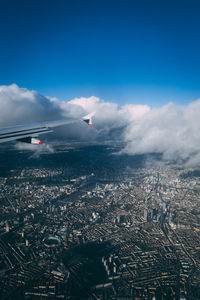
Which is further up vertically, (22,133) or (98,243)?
(22,133)

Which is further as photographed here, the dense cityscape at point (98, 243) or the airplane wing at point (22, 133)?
the dense cityscape at point (98, 243)

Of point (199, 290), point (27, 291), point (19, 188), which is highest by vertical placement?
point (19, 188)

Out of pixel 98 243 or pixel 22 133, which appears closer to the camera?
pixel 22 133

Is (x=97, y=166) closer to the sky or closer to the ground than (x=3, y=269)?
closer to the sky

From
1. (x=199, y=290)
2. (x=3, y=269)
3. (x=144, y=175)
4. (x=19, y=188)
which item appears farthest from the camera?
(x=144, y=175)

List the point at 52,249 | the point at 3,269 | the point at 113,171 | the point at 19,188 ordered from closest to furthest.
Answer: the point at 3,269 → the point at 52,249 → the point at 19,188 → the point at 113,171

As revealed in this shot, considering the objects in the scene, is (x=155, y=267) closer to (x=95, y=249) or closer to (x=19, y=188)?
(x=95, y=249)

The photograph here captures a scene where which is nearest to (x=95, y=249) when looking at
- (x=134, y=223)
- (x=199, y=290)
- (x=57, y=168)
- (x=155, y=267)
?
(x=155, y=267)

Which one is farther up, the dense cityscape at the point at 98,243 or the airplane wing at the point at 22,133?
the airplane wing at the point at 22,133
